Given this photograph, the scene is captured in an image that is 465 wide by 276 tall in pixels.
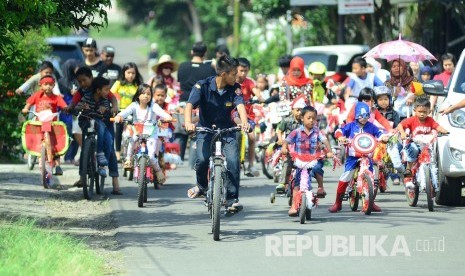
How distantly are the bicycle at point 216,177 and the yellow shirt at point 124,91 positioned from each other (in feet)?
24.4

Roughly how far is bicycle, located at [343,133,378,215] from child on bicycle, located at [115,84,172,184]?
3145 millimetres

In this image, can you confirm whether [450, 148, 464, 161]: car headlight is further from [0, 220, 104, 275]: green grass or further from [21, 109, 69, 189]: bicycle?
[21, 109, 69, 189]: bicycle

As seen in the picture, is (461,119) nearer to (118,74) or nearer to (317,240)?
(317,240)

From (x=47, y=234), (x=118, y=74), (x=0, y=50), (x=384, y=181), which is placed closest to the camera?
(x=47, y=234)

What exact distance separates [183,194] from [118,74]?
5385mm

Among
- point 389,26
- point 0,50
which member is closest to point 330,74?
point 389,26

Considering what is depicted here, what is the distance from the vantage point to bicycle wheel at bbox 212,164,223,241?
44.3 feet

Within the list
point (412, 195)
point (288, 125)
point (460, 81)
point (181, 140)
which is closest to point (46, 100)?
point (288, 125)

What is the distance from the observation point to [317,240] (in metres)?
13.6

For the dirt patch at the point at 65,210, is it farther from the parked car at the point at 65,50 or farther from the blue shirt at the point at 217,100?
the parked car at the point at 65,50

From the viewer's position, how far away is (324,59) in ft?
108

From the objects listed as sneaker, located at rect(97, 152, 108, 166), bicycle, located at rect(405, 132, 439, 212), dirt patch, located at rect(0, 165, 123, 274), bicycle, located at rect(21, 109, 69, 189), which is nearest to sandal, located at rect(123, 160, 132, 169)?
sneaker, located at rect(97, 152, 108, 166)

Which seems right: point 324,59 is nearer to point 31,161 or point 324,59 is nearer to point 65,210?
point 31,161

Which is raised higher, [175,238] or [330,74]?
[330,74]
